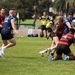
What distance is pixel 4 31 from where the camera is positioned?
13.4 metres

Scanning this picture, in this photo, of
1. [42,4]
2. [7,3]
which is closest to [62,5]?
[42,4]

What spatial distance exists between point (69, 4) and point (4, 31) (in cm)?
3162

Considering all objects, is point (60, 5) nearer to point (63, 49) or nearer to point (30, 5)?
point (30, 5)

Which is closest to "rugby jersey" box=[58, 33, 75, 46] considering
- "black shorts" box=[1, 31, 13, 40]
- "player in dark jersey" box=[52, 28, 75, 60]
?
"player in dark jersey" box=[52, 28, 75, 60]

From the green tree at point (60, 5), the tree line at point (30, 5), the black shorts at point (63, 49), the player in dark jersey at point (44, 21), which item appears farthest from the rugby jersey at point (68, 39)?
the green tree at point (60, 5)

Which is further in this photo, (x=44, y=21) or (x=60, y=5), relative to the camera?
(x=60, y=5)

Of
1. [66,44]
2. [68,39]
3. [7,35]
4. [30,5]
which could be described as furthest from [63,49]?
[30,5]

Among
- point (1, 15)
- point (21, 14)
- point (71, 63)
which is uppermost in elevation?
point (1, 15)

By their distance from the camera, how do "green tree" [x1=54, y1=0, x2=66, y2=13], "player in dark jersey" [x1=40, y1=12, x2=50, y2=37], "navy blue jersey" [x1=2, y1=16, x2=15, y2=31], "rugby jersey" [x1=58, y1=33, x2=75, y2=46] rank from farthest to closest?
"green tree" [x1=54, y1=0, x2=66, y2=13] → "player in dark jersey" [x1=40, y1=12, x2=50, y2=37] → "navy blue jersey" [x1=2, y1=16, x2=15, y2=31] → "rugby jersey" [x1=58, y1=33, x2=75, y2=46]

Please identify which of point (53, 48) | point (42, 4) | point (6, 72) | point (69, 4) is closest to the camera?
point (6, 72)

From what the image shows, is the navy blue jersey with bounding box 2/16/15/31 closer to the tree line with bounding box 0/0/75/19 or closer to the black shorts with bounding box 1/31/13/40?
the black shorts with bounding box 1/31/13/40

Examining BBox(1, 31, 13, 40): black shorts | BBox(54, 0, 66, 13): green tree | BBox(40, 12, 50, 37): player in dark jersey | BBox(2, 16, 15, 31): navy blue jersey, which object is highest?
BBox(2, 16, 15, 31): navy blue jersey

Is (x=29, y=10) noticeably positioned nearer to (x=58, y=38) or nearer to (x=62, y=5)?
(x=62, y=5)

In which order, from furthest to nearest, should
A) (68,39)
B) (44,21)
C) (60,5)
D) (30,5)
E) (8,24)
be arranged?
(30,5) < (60,5) < (44,21) < (8,24) < (68,39)
